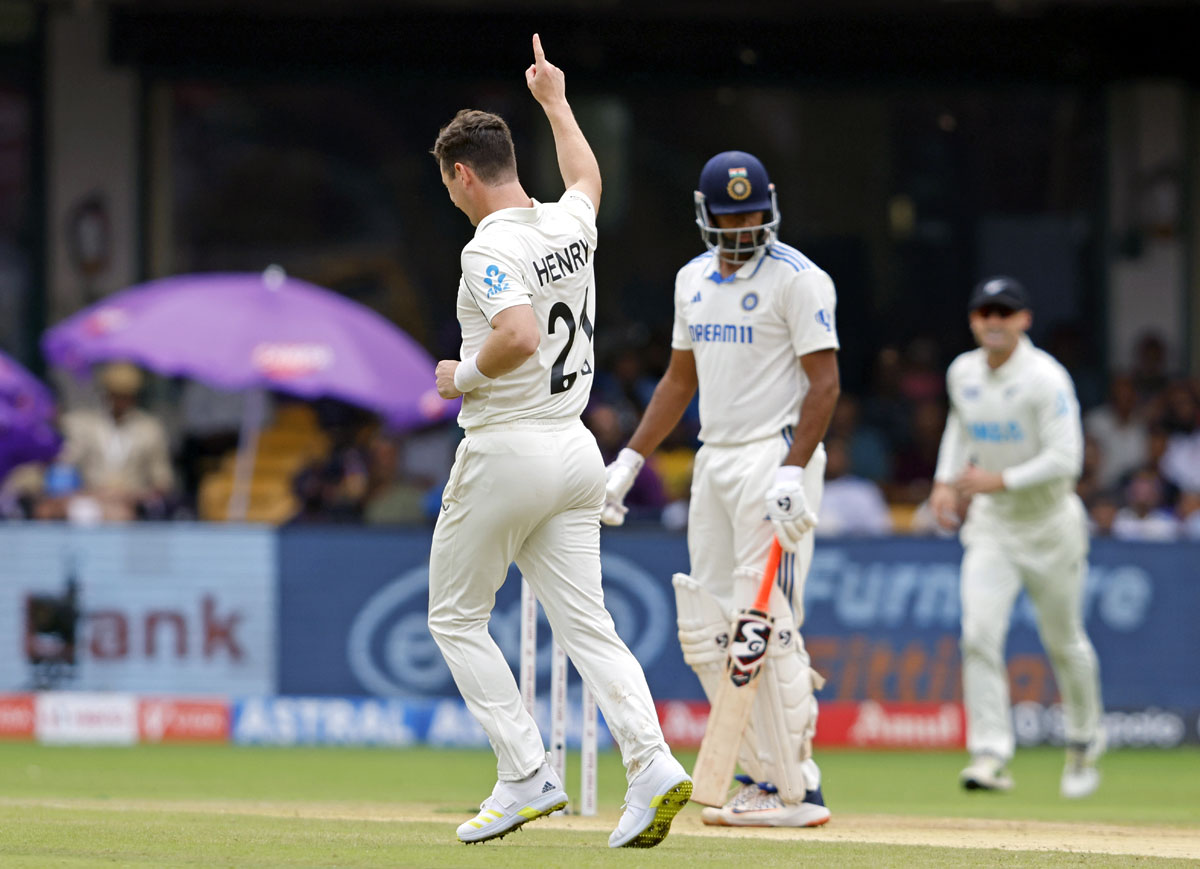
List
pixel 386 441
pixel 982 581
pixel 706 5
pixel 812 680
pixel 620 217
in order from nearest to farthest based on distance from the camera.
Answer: pixel 812 680
pixel 982 581
pixel 386 441
pixel 706 5
pixel 620 217

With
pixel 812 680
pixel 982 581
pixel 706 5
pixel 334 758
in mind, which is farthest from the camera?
pixel 706 5

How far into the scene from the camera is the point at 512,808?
18.1 ft

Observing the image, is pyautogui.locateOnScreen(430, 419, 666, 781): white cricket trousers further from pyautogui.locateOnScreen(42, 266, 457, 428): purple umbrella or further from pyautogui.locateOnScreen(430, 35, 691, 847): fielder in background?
pyautogui.locateOnScreen(42, 266, 457, 428): purple umbrella

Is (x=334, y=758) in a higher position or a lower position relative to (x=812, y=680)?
lower

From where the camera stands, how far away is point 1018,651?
11125 mm

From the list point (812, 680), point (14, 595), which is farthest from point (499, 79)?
point (812, 680)

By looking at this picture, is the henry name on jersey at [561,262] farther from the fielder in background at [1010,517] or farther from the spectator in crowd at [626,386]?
the spectator in crowd at [626,386]

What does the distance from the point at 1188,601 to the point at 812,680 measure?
5281mm

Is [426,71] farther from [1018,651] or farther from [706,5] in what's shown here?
[1018,651]

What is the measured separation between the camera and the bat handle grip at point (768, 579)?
20.7ft

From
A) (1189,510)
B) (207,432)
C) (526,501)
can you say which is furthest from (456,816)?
(207,432)

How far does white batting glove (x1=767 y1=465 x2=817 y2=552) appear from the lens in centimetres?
613

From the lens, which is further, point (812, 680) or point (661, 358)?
point (661, 358)

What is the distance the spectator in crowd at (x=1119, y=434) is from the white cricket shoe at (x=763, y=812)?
791 centimetres
